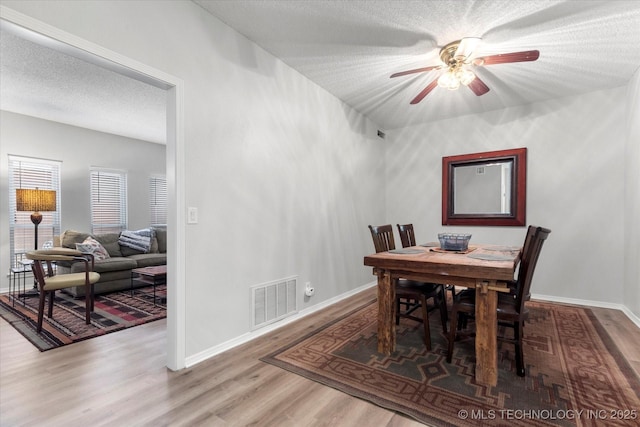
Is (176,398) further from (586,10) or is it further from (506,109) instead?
(506,109)

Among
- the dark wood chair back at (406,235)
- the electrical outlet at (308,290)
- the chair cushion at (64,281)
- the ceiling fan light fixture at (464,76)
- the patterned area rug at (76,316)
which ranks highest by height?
the ceiling fan light fixture at (464,76)

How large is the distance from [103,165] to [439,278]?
605 centimetres

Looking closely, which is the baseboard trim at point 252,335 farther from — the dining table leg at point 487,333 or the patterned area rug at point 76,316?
the dining table leg at point 487,333

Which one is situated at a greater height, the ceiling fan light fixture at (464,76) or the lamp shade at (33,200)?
the ceiling fan light fixture at (464,76)

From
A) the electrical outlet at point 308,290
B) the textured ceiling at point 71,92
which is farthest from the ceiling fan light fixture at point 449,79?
the textured ceiling at point 71,92

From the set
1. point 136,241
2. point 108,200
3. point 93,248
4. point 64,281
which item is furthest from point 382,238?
point 108,200

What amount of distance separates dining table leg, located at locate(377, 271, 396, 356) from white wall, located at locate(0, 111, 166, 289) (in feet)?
18.0

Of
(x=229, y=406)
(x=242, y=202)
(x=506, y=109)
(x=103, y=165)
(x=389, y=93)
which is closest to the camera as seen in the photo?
(x=229, y=406)

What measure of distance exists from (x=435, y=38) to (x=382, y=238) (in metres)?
1.84

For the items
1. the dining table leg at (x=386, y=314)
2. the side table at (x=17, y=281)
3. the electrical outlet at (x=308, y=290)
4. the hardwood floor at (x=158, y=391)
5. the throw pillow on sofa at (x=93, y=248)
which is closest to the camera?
the hardwood floor at (x=158, y=391)

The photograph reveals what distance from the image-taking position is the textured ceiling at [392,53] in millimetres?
2254

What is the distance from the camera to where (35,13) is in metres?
1.50

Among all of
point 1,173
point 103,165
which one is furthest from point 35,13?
point 103,165

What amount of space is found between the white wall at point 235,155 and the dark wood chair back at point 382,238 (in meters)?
0.82
